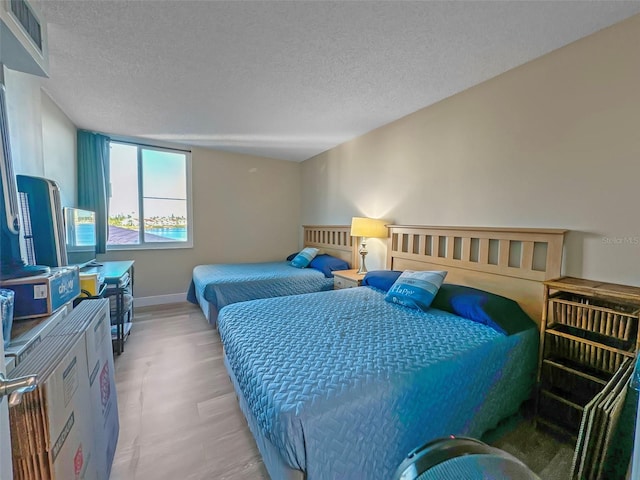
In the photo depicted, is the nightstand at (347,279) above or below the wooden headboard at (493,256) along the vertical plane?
below

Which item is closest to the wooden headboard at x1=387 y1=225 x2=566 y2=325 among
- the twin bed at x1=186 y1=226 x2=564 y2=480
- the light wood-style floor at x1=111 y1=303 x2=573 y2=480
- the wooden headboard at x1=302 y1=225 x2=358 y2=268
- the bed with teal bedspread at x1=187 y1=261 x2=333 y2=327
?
the twin bed at x1=186 y1=226 x2=564 y2=480

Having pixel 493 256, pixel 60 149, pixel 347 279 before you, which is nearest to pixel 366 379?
pixel 493 256

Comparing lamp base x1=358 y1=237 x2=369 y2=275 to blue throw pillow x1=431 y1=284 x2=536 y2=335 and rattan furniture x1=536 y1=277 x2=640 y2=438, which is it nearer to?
blue throw pillow x1=431 y1=284 x2=536 y2=335

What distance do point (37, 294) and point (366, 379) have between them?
4.38ft

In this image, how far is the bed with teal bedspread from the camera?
113 inches

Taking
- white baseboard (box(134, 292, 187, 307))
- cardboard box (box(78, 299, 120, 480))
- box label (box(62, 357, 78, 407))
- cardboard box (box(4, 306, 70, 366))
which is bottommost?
white baseboard (box(134, 292, 187, 307))

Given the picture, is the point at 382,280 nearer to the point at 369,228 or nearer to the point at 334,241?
the point at 369,228

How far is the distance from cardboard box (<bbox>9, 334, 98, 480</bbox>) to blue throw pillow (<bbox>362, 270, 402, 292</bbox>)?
209 centimetres

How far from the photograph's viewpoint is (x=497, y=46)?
1693mm

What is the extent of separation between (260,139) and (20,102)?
2.25 metres

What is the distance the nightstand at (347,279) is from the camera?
2.91 m

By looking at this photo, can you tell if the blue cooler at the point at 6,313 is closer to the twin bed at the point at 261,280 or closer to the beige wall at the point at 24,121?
the beige wall at the point at 24,121

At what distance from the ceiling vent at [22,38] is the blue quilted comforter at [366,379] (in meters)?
1.61

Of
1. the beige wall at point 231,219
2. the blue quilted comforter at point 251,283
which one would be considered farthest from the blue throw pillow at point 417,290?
the beige wall at point 231,219
